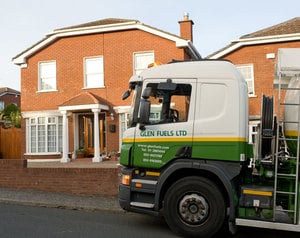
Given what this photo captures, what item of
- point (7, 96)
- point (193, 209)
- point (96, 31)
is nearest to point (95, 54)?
point (96, 31)

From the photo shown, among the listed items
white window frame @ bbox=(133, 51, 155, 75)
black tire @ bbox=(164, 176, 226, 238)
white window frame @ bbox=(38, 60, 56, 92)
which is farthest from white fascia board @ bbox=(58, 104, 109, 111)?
black tire @ bbox=(164, 176, 226, 238)

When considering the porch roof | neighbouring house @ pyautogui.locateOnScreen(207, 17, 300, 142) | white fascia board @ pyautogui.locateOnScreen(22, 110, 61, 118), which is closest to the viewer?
neighbouring house @ pyautogui.locateOnScreen(207, 17, 300, 142)

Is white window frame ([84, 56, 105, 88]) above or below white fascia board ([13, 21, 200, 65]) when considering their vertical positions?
below

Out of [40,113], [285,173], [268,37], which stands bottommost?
[285,173]

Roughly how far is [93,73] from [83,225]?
13.1 meters

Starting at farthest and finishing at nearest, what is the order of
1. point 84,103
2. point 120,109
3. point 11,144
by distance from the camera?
point 11,144
point 120,109
point 84,103

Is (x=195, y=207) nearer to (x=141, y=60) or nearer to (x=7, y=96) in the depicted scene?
(x=141, y=60)

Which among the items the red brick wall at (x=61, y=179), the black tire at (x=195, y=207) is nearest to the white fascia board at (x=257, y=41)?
the red brick wall at (x=61, y=179)

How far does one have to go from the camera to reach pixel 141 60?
63.3 feet

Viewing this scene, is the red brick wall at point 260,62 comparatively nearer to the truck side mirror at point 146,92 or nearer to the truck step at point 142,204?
the truck side mirror at point 146,92

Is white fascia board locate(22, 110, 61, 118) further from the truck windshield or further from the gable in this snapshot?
the truck windshield

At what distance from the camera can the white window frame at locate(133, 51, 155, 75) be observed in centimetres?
1914

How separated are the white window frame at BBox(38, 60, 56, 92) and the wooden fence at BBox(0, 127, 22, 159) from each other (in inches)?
113

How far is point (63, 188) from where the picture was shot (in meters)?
11.4
